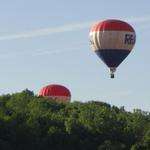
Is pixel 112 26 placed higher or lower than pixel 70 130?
higher

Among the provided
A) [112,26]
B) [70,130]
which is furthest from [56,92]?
[112,26]

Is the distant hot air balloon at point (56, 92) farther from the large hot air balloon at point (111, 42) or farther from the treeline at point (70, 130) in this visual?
the large hot air balloon at point (111, 42)

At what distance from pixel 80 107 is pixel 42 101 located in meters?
5.85

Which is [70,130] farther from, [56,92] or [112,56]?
[56,92]

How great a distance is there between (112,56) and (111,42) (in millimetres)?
1234

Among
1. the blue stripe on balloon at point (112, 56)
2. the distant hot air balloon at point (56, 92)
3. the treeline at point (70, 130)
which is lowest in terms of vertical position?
the treeline at point (70, 130)

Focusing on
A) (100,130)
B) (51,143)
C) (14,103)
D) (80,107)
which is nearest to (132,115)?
(80,107)

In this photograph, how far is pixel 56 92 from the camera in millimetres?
133500

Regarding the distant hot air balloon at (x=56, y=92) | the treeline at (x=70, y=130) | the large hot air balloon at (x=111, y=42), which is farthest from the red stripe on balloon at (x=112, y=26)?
the distant hot air balloon at (x=56, y=92)

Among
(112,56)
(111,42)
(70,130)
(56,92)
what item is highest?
(56,92)

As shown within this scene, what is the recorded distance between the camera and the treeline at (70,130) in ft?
318

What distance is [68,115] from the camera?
126m

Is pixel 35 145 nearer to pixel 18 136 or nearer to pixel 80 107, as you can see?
pixel 18 136

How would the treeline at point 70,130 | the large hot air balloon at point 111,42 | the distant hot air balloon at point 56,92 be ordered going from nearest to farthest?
the large hot air balloon at point 111,42
the treeline at point 70,130
the distant hot air balloon at point 56,92
